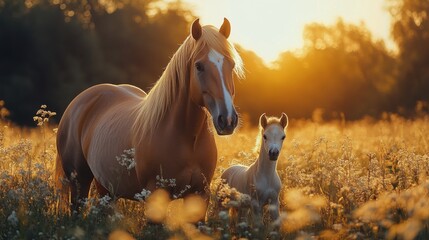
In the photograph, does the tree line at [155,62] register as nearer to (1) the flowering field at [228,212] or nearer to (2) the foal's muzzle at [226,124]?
(1) the flowering field at [228,212]

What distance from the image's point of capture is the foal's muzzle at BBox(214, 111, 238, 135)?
15.7ft

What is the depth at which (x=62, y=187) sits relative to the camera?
7035 mm

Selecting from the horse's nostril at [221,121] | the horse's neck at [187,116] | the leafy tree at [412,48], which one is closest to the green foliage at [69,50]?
the leafy tree at [412,48]

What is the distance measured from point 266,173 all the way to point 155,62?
34.0m

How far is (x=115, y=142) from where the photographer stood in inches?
242

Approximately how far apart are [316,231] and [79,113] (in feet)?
10.3

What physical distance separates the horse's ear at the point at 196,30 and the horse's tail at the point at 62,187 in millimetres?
1706

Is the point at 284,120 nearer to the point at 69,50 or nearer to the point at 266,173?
the point at 266,173

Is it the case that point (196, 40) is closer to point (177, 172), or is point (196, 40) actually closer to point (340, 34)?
point (177, 172)

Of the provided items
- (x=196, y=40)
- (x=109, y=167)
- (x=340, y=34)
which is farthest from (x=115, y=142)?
(x=340, y=34)

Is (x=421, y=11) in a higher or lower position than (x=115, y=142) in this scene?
higher

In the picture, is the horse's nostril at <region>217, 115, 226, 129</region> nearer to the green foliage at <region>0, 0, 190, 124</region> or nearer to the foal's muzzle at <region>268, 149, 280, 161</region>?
the foal's muzzle at <region>268, 149, 280, 161</region>

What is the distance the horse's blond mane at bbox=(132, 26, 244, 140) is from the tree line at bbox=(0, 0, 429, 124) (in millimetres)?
26700

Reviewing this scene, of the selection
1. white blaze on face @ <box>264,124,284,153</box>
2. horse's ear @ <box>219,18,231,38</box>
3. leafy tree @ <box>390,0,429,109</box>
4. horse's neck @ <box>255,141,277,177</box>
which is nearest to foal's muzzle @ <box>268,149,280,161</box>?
white blaze on face @ <box>264,124,284,153</box>
